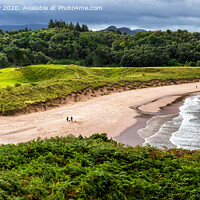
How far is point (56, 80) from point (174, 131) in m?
31.9

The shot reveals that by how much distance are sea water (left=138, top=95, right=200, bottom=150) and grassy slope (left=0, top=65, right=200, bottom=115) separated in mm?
18130

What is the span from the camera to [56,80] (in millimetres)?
47656

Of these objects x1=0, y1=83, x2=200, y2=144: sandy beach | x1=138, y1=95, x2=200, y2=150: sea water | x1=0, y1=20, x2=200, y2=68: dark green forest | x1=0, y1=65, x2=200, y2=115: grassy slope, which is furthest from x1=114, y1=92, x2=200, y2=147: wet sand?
x1=0, y1=20, x2=200, y2=68: dark green forest

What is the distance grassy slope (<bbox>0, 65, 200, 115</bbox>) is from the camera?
3331cm

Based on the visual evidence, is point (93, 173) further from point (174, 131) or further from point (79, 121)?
point (79, 121)

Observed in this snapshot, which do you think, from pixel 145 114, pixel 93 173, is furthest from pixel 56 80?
pixel 93 173

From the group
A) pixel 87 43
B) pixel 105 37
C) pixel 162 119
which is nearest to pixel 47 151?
pixel 162 119

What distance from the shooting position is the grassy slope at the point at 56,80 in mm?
33312

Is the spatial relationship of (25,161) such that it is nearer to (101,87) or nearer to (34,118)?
(34,118)

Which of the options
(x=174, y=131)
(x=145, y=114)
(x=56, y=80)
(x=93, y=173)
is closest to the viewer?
(x=93, y=173)

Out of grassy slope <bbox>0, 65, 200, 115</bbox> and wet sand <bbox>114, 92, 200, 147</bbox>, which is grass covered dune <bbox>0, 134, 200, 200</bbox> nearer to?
wet sand <bbox>114, 92, 200, 147</bbox>

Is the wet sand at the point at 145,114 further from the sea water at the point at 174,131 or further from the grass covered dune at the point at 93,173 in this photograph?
the grass covered dune at the point at 93,173

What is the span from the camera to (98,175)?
28.5ft

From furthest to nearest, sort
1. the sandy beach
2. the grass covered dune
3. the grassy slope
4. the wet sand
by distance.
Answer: the grassy slope → the sandy beach → the wet sand → the grass covered dune
